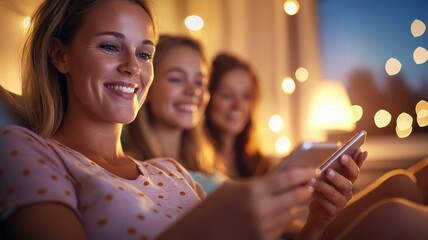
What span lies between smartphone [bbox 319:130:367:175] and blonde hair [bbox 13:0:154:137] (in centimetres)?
52

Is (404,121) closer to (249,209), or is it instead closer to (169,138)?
(169,138)

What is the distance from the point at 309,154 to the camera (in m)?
0.94

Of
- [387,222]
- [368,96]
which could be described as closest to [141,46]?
[387,222]

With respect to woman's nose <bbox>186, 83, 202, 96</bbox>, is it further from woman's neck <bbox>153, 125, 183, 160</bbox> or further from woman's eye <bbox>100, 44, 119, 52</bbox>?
woman's eye <bbox>100, 44, 119, 52</bbox>

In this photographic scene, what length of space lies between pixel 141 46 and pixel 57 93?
0.66ft

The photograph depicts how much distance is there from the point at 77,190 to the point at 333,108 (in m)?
2.33

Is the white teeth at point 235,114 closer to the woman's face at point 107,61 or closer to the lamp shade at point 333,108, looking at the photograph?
the lamp shade at point 333,108

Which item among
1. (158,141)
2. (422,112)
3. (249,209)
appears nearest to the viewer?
(249,209)

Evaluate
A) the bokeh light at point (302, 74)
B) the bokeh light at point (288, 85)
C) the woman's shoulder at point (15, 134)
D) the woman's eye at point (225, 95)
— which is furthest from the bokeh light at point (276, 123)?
the woman's shoulder at point (15, 134)

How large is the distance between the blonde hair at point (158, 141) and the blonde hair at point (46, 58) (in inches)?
33.7

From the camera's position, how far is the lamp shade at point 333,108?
3.06 m

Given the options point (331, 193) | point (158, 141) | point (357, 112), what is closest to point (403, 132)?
point (357, 112)

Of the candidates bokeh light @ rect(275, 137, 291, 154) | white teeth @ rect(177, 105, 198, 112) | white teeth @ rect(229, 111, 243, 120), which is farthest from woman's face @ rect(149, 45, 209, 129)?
bokeh light @ rect(275, 137, 291, 154)

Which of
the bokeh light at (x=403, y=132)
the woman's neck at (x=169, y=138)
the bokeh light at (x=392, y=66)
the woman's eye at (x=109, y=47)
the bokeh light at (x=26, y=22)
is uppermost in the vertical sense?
the bokeh light at (x=26, y=22)
